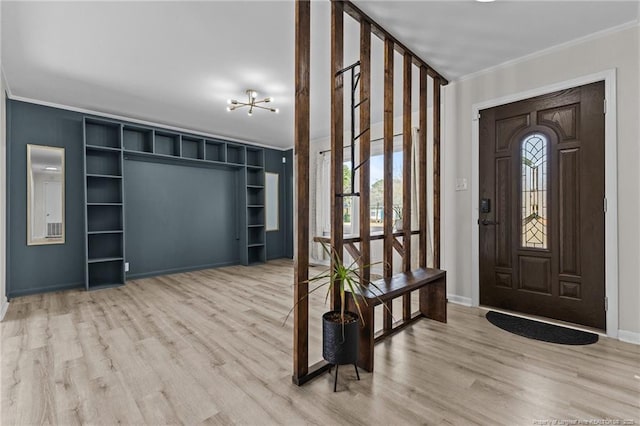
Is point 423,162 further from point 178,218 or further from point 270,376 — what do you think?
point 178,218

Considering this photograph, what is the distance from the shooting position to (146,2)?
2.22 m

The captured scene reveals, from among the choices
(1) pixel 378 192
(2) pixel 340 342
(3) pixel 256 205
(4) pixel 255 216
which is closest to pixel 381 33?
(2) pixel 340 342

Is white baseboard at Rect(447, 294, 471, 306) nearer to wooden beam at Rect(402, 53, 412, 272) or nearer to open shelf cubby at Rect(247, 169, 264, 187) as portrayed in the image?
wooden beam at Rect(402, 53, 412, 272)

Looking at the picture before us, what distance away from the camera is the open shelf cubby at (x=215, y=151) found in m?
5.85

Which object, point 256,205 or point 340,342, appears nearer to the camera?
point 340,342

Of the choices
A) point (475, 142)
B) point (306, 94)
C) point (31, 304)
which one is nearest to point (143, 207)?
point (31, 304)

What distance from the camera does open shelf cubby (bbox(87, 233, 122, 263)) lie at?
4.55 m

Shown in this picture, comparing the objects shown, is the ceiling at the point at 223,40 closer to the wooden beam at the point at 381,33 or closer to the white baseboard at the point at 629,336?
the wooden beam at the point at 381,33

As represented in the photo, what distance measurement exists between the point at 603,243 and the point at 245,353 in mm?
3066

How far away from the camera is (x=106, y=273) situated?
467 centimetres

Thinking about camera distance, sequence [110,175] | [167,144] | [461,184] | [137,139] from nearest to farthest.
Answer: [461,184]
[110,175]
[137,139]
[167,144]

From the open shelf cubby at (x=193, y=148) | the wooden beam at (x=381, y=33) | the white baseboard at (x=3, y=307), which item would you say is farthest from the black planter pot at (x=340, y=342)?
the open shelf cubby at (x=193, y=148)

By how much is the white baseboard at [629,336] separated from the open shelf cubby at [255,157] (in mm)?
5698

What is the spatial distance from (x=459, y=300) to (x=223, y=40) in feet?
11.6
